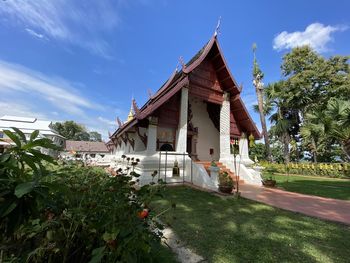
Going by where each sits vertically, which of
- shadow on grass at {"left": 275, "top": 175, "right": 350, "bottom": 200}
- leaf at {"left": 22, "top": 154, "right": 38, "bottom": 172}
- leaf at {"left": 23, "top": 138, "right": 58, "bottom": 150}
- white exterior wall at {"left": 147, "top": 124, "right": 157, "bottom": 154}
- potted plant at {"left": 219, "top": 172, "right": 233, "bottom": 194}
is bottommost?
shadow on grass at {"left": 275, "top": 175, "right": 350, "bottom": 200}

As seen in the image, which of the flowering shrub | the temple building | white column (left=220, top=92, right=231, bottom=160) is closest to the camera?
the temple building

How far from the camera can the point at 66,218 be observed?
158cm

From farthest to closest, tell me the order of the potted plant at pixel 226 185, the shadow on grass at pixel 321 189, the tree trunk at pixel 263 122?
the tree trunk at pixel 263 122
the shadow on grass at pixel 321 189
the potted plant at pixel 226 185

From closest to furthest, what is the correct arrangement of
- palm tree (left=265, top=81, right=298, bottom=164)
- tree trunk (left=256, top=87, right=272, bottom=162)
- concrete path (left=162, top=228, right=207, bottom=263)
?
concrete path (left=162, top=228, right=207, bottom=263)
tree trunk (left=256, top=87, right=272, bottom=162)
palm tree (left=265, top=81, right=298, bottom=164)

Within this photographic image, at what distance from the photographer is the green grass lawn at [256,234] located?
265cm

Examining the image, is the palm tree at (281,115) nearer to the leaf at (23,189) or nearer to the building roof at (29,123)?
the leaf at (23,189)

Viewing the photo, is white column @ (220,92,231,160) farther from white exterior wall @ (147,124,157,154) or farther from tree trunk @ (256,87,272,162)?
tree trunk @ (256,87,272,162)

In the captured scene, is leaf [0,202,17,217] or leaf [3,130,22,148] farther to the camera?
Answer: leaf [3,130,22,148]

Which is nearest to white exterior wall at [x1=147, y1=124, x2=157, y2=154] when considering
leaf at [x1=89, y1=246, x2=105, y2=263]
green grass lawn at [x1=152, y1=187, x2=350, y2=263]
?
green grass lawn at [x1=152, y1=187, x2=350, y2=263]

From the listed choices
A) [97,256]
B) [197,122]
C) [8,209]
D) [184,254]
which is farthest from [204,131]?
[8,209]

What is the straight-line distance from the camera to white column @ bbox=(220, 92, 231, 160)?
37.1 ft

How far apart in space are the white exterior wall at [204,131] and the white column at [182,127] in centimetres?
267

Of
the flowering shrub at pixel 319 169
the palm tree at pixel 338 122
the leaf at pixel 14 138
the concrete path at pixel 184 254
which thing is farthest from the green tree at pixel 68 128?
the leaf at pixel 14 138

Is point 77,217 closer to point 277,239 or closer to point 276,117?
point 277,239
